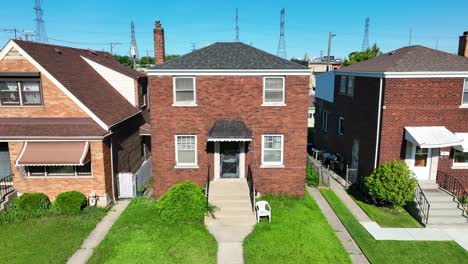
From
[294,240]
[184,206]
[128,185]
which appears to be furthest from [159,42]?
[294,240]

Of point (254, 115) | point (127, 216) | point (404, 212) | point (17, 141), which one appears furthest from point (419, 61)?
point (17, 141)

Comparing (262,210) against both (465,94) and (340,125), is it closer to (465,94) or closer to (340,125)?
(340,125)

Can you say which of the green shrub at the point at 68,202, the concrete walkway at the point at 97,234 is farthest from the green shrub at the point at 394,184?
the green shrub at the point at 68,202

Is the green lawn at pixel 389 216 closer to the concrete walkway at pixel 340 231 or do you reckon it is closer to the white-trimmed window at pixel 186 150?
the concrete walkway at pixel 340 231

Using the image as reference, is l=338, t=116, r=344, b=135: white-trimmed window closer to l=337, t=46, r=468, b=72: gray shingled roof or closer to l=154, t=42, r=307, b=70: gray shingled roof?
l=337, t=46, r=468, b=72: gray shingled roof

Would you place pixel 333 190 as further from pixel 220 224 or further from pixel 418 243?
pixel 220 224

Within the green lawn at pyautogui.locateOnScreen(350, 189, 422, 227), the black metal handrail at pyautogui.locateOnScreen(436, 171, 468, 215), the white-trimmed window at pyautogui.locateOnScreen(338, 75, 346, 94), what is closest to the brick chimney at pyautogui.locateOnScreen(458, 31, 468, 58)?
the white-trimmed window at pyautogui.locateOnScreen(338, 75, 346, 94)
